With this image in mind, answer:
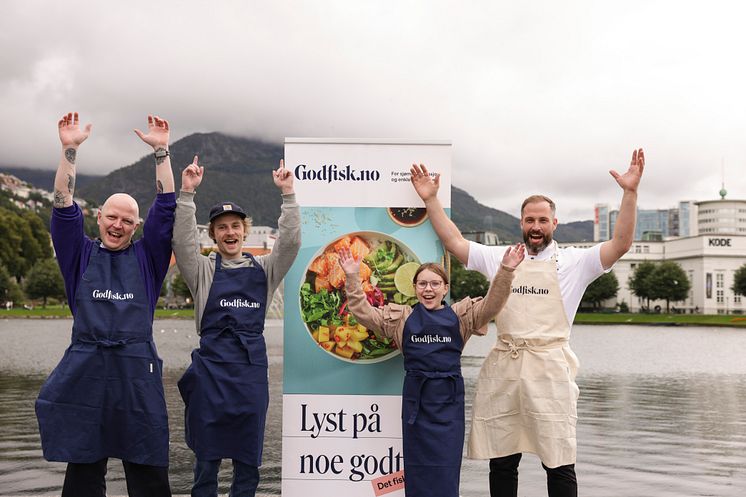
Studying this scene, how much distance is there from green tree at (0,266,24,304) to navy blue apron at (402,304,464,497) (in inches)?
3581

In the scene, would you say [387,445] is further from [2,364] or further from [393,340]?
[2,364]

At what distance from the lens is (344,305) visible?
18.6 feet

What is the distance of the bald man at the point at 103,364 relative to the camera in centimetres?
445

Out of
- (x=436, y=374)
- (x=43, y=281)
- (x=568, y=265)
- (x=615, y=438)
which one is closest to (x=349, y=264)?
(x=436, y=374)

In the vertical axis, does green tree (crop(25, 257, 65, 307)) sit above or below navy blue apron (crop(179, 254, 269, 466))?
above

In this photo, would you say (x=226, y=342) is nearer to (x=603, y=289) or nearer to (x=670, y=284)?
(x=670, y=284)

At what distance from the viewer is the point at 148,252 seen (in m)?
4.84

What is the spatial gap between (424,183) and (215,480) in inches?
102

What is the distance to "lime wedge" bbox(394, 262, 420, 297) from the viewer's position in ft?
18.5

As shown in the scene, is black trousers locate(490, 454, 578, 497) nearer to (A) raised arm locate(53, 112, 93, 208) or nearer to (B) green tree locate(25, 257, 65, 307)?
(A) raised arm locate(53, 112, 93, 208)

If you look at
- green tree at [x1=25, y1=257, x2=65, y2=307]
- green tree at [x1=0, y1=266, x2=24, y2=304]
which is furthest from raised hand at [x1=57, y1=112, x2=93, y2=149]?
green tree at [x1=25, y1=257, x2=65, y2=307]

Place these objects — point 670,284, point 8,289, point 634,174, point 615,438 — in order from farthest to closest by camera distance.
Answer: point 670,284 < point 8,289 < point 615,438 < point 634,174

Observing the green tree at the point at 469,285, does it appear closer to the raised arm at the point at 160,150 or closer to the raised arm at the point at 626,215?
the raised arm at the point at 626,215

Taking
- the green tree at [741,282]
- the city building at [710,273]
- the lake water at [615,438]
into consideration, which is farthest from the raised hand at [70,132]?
the city building at [710,273]
